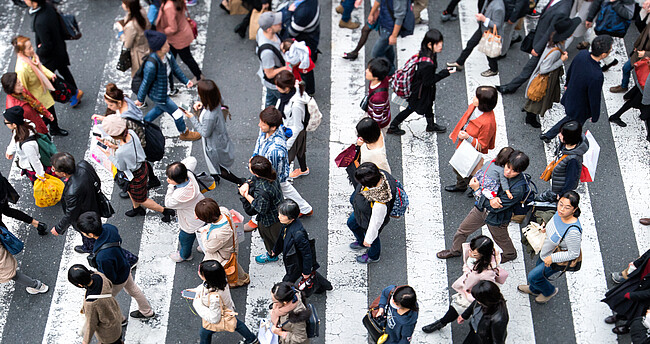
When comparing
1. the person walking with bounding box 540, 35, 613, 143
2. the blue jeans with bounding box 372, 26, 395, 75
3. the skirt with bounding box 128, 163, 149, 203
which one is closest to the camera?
the skirt with bounding box 128, 163, 149, 203

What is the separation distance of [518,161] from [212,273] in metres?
3.44

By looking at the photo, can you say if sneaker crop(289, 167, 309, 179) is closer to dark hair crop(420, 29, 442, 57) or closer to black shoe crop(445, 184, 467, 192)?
black shoe crop(445, 184, 467, 192)

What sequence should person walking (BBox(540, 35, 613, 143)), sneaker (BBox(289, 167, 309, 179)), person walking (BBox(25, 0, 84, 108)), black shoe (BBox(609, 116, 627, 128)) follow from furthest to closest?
black shoe (BBox(609, 116, 627, 128)), person walking (BBox(25, 0, 84, 108)), sneaker (BBox(289, 167, 309, 179)), person walking (BBox(540, 35, 613, 143))

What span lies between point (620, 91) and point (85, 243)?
8.45 meters

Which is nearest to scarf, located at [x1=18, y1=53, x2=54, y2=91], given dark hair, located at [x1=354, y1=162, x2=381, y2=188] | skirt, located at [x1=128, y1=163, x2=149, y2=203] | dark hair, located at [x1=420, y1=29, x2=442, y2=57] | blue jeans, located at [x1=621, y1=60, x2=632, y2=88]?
skirt, located at [x1=128, y1=163, x2=149, y2=203]

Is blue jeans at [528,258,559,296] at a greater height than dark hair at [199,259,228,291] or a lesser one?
lesser

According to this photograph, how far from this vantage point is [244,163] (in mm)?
9656

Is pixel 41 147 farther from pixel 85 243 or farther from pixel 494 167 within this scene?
pixel 494 167

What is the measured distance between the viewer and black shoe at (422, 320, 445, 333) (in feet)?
24.4

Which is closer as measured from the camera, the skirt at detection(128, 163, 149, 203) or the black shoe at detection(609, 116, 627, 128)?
the skirt at detection(128, 163, 149, 203)

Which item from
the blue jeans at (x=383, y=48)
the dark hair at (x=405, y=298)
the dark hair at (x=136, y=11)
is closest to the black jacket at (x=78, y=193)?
the dark hair at (x=136, y=11)

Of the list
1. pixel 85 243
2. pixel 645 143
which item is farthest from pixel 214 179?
pixel 645 143

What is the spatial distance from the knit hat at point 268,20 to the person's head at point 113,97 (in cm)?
230

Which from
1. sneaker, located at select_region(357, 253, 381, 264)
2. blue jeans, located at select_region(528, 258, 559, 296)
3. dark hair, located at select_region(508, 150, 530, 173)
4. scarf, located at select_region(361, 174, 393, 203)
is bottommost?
sneaker, located at select_region(357, 253, 381, 264)
